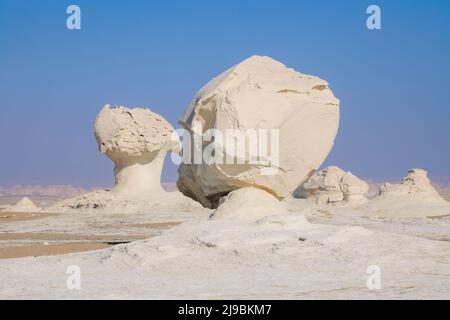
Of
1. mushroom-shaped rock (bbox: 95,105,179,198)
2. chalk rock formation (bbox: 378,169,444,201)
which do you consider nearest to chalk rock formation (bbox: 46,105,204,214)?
mushroom-shaped rock (bbox: 95,105,179,198)

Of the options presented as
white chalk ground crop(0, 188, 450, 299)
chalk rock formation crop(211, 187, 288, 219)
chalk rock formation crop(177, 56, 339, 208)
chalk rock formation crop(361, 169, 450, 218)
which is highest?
chalk rock formation crop(177, 56, 339, 208)

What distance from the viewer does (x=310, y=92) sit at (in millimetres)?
14289

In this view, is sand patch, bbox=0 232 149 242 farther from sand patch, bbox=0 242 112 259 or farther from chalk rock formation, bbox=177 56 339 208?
chalk rock formation, bbox=177 56 339 208

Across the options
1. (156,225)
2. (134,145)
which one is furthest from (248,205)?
(134,145)

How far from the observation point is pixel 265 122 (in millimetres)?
13570

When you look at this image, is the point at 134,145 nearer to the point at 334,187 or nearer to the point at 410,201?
the point at 410,201

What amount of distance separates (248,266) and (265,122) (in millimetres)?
4102

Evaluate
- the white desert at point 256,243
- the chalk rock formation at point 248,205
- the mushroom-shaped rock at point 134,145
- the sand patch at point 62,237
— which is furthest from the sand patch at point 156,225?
the chalk rock formation at point 248,205

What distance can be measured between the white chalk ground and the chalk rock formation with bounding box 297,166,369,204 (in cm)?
2666

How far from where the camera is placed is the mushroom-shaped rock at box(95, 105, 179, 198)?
100 feet

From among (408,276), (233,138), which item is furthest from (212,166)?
(408,276)

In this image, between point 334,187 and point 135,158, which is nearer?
point 135,158

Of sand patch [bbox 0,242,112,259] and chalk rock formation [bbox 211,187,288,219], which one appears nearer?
chalk rock formation [bbox 211,187,288,219]

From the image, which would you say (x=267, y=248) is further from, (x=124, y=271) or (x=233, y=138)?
(x=233, y=138)
